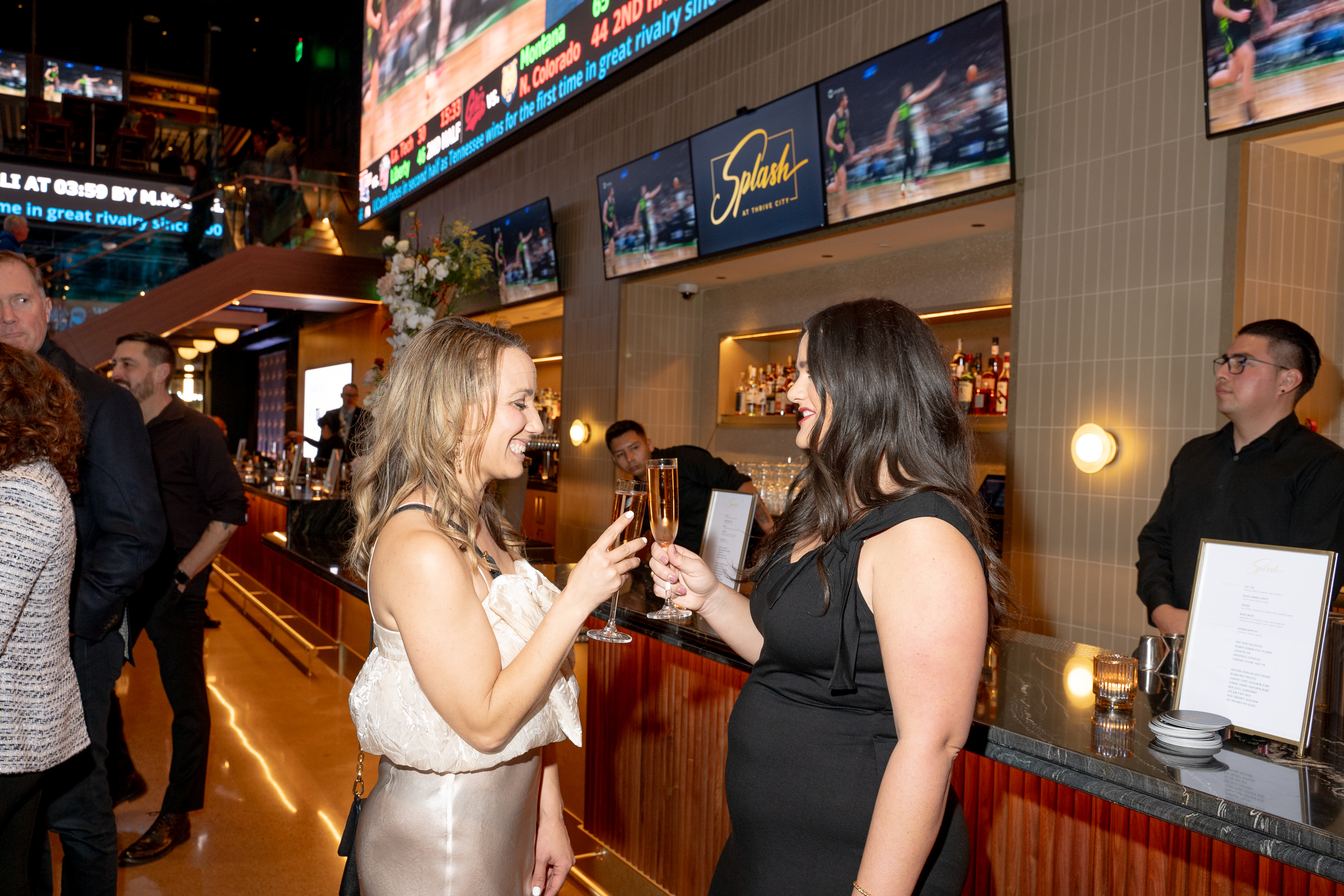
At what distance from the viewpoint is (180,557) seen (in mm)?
3576

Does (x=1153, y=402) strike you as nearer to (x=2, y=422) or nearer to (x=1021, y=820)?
(x=1021, y=820)

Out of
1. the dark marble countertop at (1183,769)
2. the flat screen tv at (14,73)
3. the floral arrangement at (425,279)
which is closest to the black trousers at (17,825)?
the dark marble countertop at (1183,769)

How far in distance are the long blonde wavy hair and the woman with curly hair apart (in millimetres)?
686

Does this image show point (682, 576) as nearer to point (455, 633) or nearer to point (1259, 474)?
point (455, 633)

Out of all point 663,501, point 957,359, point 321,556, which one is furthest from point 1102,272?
point 321,556

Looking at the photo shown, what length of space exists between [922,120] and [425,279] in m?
2.84

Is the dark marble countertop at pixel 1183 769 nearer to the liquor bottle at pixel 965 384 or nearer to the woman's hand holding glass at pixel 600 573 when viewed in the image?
the woman's hand holding glass at pixel 600 573

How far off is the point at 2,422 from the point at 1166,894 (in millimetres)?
2140

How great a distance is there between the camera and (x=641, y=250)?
6059 millimetres

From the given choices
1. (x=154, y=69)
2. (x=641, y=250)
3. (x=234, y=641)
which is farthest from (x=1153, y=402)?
(x=154, y=69)

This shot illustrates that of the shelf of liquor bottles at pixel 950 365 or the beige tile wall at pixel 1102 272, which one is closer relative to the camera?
the beige tile wall at pixel 1102 272

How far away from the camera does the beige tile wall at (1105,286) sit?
11.0ft

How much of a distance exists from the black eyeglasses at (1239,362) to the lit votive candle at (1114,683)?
4.64 feet

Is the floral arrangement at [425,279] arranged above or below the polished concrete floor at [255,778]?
above
